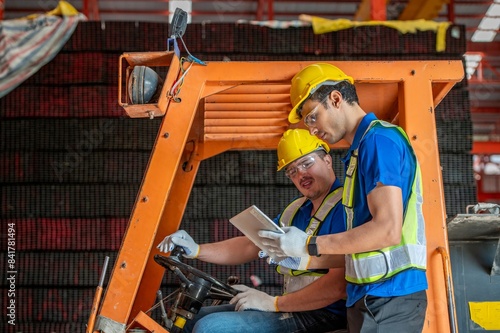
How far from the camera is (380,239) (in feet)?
7.82

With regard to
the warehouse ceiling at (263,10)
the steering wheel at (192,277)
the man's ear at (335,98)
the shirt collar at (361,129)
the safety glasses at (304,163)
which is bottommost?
the steering wheel at (192,277)

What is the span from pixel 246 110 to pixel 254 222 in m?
0.76

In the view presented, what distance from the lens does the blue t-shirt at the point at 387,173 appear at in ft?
7.89

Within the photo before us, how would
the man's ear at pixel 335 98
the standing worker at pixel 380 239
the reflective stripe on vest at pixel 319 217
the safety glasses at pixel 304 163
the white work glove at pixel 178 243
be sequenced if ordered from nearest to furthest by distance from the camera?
the standing worker at pixel 380 239 → the man's ear at pixel 335 98 → the reflective stripe on vest at pixel 319 217 → the white work glove at pixel 178 243 → the safety glasses at pixel 304 163

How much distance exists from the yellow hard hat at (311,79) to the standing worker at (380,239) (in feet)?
0.70

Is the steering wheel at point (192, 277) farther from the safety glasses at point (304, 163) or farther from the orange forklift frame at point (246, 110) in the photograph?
the safety glasses at point (304, 163)

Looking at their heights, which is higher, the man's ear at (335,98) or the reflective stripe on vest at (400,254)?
the man's ear at (335,98)

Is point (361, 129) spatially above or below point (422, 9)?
below

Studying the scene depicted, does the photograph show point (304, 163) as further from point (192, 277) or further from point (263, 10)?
point (263, 10)

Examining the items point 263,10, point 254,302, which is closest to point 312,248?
point 254,302

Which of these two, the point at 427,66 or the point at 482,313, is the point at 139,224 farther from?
the point at 482,313

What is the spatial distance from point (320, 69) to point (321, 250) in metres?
0.73

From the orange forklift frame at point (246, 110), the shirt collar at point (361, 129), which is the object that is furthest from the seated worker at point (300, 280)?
the shirt collar at point (361, 129)

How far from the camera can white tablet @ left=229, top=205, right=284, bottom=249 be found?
2547mm
